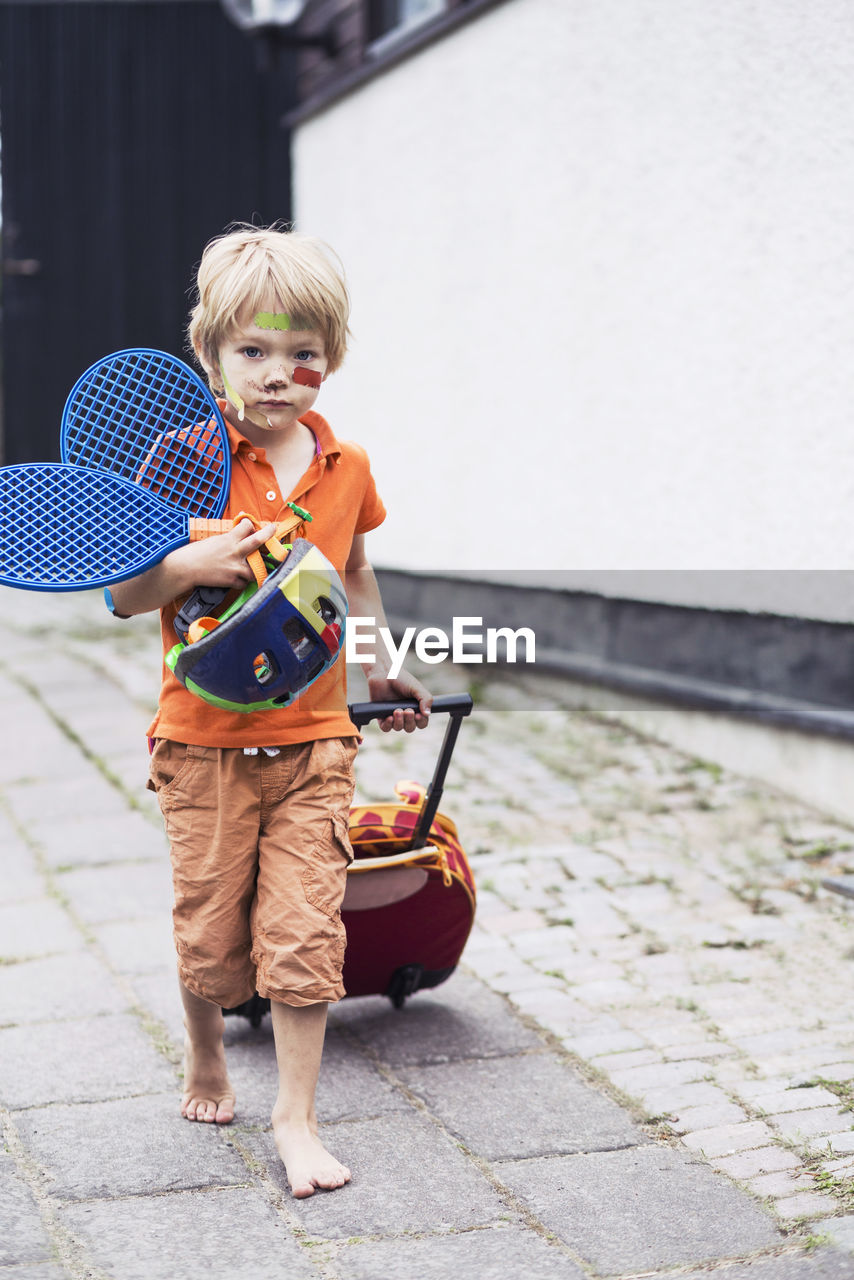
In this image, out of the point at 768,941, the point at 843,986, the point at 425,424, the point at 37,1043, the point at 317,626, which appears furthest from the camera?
the point at 425,424

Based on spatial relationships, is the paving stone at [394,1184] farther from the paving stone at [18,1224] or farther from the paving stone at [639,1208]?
the paving stone at [18,1224]

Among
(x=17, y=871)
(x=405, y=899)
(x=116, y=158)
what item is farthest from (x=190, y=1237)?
(x=116, y=158)

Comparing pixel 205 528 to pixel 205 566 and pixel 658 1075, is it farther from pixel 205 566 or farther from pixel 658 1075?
pixel 658 1075

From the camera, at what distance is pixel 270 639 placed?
224 centimetres

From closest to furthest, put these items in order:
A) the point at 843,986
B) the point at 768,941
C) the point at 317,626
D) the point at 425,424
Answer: the point at 317,626, the point at 843,986, the point at 768,941, the point at 425,424

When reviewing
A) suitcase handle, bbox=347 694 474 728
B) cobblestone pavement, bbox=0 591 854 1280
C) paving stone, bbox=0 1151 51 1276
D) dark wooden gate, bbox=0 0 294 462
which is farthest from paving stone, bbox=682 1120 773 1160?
Answer: dark wooden gate, bbox=0 0 294 462

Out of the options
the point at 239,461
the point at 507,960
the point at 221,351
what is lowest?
the point at 507,960

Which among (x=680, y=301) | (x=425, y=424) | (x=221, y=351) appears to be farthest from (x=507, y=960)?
(x=425, y=424)

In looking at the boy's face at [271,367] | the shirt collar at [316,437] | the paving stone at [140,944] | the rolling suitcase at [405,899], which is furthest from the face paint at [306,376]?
the paving stone at [140,944]

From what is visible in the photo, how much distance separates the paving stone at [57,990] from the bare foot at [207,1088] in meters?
0.58

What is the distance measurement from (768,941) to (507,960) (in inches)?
27.4

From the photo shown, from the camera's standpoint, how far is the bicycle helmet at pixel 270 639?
7.32 ft

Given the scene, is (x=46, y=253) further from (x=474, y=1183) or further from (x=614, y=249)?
(x=474, y=1183)

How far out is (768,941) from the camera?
3.71 metres
